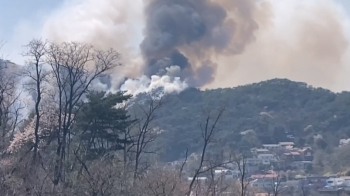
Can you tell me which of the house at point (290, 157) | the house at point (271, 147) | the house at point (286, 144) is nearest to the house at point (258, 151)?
the house at point (271, 147)

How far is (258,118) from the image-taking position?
174 meters

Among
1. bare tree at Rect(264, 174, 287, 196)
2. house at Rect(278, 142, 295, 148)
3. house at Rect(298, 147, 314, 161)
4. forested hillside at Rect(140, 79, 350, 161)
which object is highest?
forested hillside at Rect(140, 79, 350, 161)

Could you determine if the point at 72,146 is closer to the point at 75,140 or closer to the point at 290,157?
the point at 75,140

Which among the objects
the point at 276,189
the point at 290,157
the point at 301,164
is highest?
the point at 290,157

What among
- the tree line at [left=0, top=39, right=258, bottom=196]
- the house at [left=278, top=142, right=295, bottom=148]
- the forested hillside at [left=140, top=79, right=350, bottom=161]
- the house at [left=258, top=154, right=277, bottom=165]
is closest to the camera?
the tree line at [left=0, top=39, right=258, bottom=196]

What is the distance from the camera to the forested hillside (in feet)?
521

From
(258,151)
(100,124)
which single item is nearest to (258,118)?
(258,151)

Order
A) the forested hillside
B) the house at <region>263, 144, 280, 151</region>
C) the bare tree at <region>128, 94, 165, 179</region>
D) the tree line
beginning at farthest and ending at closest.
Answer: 1. the forested hillside
2. the house at <region>263, 144, 280, 151</region>
3. the bare tree at <region>128, 94, 165, 179</region>
4. the tree line

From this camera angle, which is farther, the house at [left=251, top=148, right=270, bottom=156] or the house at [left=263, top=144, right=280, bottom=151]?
the house at [left=263, top=144, right=280, bottom=151]

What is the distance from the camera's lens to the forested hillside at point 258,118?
15888 centimetres

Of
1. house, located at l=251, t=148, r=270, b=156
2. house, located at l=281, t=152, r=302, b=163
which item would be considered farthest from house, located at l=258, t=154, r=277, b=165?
house, located at l=281, t=152, r=302, b=163

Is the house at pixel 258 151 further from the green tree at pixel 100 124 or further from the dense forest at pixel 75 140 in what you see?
the green tree at pixel 100 124

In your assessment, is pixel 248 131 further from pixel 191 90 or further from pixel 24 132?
pixel 24 132

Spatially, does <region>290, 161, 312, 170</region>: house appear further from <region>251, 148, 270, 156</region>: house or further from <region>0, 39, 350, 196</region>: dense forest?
<region>0, 39, 350, 196</region>: dense forest
